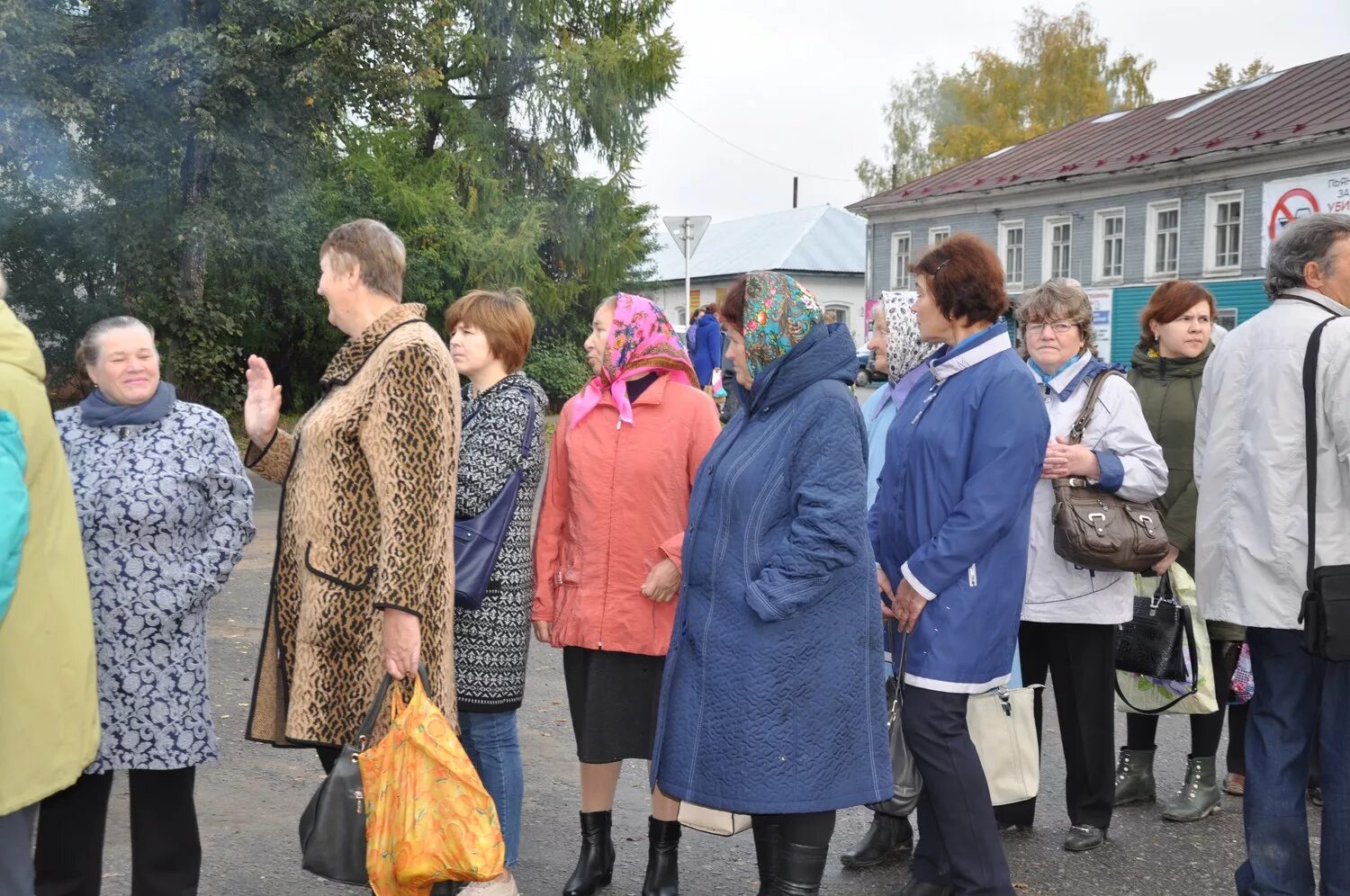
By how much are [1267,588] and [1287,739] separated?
17.6 inches

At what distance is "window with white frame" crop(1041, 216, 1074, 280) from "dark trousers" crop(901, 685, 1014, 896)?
3544 cm

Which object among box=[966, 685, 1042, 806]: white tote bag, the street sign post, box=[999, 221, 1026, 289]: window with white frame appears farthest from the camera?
box=[999, 221, 1026, 289]: window with white frame

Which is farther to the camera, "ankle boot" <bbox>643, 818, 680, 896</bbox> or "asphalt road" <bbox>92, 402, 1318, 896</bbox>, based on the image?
"asphalt road" <bbox>92, 402, 1318, 896</bbox>

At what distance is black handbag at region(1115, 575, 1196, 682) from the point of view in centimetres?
522

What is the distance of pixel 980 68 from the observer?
52781mm

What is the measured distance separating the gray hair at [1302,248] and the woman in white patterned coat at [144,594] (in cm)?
304

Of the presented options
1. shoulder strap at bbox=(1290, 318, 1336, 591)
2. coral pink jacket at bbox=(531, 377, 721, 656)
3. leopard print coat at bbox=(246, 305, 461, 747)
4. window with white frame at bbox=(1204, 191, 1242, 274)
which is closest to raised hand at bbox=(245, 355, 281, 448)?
leopard print coat at bbox=(246, 305, 461, 747)

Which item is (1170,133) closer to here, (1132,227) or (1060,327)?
(1132,227)

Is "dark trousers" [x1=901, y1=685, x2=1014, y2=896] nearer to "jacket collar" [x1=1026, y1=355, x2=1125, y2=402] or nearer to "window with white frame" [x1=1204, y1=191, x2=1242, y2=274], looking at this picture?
"jacket collar" [x1=1026, y1=355, x2=1125, y2=402]

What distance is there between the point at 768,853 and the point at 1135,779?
2.36 metres

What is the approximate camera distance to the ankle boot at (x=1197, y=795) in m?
5.30

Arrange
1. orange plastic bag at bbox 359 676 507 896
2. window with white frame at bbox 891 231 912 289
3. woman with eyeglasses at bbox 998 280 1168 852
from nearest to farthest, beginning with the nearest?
orange plastic bag at bbox 359 676 507 896 → woman with eyeglasses at bbox 998 280 1168 852 → window with white frame at bbox 891 231 912 289

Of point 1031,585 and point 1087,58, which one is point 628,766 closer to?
point 1031,585

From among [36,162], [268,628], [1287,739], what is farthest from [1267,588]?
[36,162]
